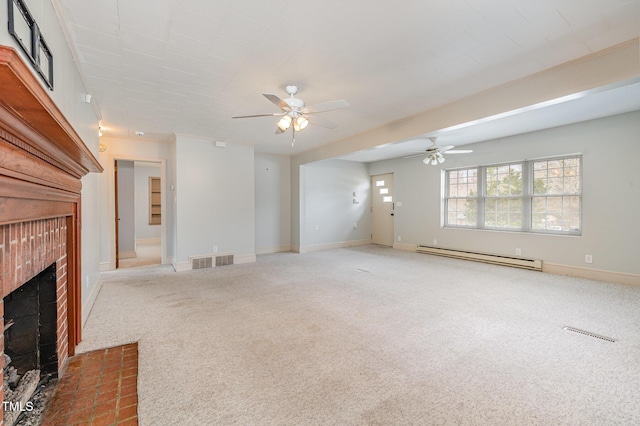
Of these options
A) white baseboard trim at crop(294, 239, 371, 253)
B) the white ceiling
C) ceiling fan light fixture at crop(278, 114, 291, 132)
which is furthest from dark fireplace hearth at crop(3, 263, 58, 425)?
white baseboard trim at crop(294, 239, 371, 253)

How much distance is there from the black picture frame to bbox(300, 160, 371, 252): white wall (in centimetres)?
550

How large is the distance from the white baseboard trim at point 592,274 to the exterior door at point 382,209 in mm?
3760

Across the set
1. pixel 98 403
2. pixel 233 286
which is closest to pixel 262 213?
pixel 233 286

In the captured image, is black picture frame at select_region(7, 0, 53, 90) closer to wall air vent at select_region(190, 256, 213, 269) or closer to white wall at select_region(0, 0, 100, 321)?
white wall at select_region(0, 0, 100, 321)

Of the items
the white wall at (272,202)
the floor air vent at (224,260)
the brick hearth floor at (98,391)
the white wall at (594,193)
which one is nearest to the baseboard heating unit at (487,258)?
the white wall at (594,193)

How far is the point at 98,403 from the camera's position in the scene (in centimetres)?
172

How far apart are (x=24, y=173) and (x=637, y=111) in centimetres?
666

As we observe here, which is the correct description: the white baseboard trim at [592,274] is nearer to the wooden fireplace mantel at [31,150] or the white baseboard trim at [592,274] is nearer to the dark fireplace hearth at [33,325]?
the wooden fireplace mantel at [31,150]

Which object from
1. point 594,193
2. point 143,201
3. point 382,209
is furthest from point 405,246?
point 143,201

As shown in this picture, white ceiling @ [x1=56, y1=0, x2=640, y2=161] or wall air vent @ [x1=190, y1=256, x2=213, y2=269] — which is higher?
white ceiling @ [x1=56, y1=0, x2=640, y2=161]

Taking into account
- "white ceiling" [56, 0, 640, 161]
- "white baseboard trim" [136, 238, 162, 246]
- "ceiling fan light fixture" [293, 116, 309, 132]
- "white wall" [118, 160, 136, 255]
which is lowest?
"white baseboard trim" [136, 238, 162, 246]

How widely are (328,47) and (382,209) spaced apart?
6304mm

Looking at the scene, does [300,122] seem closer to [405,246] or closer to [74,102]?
[74,102]

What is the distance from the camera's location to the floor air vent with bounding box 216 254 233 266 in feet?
18.2
